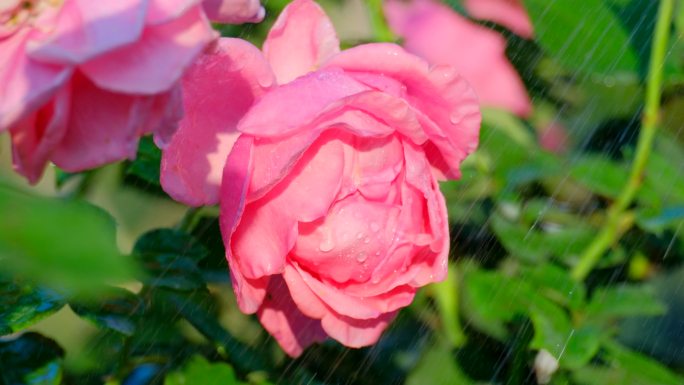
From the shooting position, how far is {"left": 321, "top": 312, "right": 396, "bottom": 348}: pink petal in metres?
0.56

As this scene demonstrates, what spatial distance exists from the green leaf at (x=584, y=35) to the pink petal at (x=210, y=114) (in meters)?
0.42

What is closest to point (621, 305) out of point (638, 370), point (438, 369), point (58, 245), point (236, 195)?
point (638, 370)

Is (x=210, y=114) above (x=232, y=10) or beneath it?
beneath

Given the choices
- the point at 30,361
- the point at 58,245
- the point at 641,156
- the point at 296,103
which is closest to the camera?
the point at 58,245

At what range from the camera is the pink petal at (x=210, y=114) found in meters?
0.49

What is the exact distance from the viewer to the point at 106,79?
12.1 inches

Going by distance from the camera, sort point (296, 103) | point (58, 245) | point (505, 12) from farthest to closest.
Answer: point (505, 12), point (296, 103), point (58, 245)

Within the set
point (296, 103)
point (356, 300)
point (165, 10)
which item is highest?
point (165, 10)

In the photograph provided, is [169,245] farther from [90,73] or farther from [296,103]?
[90,73]

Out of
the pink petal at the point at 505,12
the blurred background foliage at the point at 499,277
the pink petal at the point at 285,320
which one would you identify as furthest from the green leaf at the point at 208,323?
the pink petal at the point at 505,12

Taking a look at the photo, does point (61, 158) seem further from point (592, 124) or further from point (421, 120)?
point (592, 124)

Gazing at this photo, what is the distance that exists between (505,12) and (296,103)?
61 centimetres

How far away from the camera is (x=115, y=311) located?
586mm

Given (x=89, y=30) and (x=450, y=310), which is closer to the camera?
(x=89, y=30)
